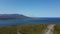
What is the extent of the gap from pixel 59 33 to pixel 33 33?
2200mm

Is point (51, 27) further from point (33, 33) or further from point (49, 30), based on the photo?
point (33, 33)

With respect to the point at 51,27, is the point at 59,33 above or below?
below

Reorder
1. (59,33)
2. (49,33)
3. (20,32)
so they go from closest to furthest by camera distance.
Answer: (49,33) → (20,32) → (59,33)

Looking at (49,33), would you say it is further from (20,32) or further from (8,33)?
(8,33)

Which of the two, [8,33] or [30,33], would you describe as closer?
[30,33]

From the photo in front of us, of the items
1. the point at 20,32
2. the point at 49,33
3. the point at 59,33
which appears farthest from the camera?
the point at 59,33

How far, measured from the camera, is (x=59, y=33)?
12766 millimetres

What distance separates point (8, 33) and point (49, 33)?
613 centimetres

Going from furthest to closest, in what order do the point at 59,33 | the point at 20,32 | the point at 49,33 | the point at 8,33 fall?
the point at 8,33 < the point at 59,33 < the point at 20,32 < the point at 49,33

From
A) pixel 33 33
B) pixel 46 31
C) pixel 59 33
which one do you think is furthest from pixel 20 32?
pixel 59 33

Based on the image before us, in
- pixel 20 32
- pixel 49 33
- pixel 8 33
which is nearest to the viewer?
pixel 49 33

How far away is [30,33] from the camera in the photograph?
13.1 m


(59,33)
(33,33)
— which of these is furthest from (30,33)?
(59,33)

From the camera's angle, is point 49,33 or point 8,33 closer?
point 49,33
